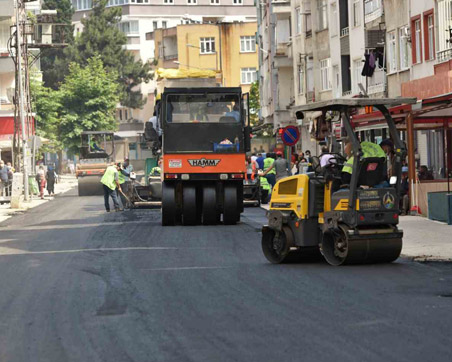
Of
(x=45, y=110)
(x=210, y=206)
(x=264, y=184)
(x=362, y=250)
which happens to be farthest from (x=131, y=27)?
(x=362, y=250)

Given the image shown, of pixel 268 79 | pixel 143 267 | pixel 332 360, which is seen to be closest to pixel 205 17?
pixel 268 79

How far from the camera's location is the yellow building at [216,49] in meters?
101

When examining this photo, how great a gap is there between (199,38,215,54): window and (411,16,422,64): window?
66.0 meters

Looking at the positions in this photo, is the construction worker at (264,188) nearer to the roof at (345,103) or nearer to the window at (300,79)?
the roof at (345,103)

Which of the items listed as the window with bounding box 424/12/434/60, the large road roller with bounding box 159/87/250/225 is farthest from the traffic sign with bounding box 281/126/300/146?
the window with bounding box 424/12/434/60

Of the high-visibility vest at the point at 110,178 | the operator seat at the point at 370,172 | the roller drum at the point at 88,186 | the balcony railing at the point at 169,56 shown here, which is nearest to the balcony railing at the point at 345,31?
the roller drum at the point at 88,186

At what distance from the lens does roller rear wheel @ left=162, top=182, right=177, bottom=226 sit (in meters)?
27.1

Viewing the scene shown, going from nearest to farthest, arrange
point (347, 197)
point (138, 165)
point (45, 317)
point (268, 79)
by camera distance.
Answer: point (45, 317)
point (347, 197)
point (268, 79)
point (138, 165)

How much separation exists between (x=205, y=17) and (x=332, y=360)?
117500 millimetres

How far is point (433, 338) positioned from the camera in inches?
363

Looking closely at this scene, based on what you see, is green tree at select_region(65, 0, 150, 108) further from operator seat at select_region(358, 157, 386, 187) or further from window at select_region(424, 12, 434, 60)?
operator seat at select_region(358, 157, 386, 187)

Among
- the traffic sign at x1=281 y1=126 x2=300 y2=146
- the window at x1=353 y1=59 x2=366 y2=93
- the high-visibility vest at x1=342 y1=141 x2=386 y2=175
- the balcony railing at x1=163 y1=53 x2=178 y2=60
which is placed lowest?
the high-visibility vest at x1=342 y1=141 x2=386 y2=175

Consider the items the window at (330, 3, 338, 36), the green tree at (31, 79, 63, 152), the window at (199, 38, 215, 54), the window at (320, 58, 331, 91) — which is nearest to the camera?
the window at (330, 3, 338, 36)

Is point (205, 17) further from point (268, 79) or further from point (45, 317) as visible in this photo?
point (45, 317)
